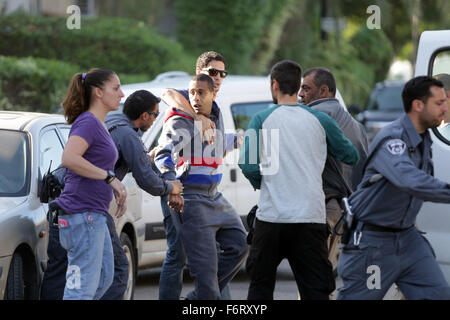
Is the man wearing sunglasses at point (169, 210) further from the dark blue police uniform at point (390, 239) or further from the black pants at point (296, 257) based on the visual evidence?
the dark blue police uniform at point (390, 239)

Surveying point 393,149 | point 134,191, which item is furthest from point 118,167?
point 393,149

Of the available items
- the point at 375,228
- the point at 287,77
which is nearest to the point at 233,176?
the point at 287,77

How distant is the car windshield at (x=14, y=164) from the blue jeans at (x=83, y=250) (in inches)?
43.2

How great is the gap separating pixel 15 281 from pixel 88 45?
12583 mm

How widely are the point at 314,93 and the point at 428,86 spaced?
1.70m

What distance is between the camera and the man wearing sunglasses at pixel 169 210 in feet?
22.0

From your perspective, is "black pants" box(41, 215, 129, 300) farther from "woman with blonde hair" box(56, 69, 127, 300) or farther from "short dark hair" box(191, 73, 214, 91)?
"short dark hair" box(191, 73, 214, 91)

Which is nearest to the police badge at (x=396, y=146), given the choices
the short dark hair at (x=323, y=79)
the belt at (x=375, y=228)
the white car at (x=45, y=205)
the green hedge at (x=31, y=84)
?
the belt at (x=375, y=228)

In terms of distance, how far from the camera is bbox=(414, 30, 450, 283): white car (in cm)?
644

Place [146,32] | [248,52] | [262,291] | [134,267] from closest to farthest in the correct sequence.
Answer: [262,291]
[134,267]
[146,32]
[248,52]

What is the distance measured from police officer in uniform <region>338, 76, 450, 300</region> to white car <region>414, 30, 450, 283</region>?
93 cm

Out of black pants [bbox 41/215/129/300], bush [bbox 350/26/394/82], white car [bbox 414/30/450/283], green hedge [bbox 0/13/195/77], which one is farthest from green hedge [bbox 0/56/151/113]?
bush [bbox 350/26/394/82]

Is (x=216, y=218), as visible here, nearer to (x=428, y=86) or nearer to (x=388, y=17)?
(x=428, y=86)
